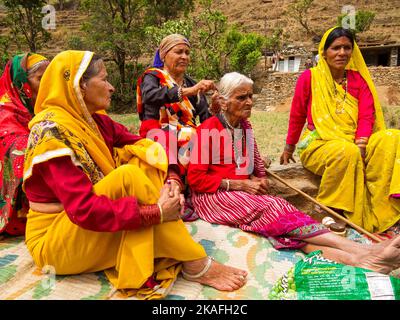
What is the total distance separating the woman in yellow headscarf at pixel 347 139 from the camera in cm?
274

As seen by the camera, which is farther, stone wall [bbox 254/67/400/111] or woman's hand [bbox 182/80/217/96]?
stone wall [bbox 254/67/400/111]

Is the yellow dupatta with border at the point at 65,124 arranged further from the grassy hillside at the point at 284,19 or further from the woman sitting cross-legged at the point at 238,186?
the grassy hillside at the point at 284,19

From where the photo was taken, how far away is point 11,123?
2.45 metres

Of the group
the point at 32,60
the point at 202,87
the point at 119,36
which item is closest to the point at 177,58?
the point at 202,87

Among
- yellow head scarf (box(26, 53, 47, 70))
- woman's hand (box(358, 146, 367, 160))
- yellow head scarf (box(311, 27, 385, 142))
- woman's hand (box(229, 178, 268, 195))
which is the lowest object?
woman's hand (box(229, 178, 268, 195))

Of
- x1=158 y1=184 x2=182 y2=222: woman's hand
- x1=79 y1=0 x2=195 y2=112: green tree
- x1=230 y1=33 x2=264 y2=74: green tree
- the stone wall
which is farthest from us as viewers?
x1=230 y1=33 x2=264 y2=74: green tree

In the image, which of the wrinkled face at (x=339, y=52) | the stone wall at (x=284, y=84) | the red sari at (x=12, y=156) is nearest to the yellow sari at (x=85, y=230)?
the red sari at (x=12, y=156)

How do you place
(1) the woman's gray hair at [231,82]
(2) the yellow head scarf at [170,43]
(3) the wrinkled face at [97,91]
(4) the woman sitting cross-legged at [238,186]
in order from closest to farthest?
(3) the wrinkled face at [97,91]
(4) the woman sitting cross-legged at [238,186]
(1) the woman's gray hair at [231,82]
(2) the yellow head scarf at [170,43]

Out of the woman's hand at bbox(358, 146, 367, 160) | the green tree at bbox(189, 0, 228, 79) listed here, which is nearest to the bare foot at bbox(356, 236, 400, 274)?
the woman's hand at bbox(358, 146, 367, 160)

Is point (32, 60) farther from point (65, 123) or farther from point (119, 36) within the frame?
point (119, 36)

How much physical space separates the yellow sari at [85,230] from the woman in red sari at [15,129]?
1.89ft

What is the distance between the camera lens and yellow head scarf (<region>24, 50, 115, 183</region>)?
1.67m

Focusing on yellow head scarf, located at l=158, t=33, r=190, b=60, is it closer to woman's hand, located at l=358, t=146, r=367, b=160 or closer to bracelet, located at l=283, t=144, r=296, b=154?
bracelet, located at l=283, t=144, r=296, b=154
